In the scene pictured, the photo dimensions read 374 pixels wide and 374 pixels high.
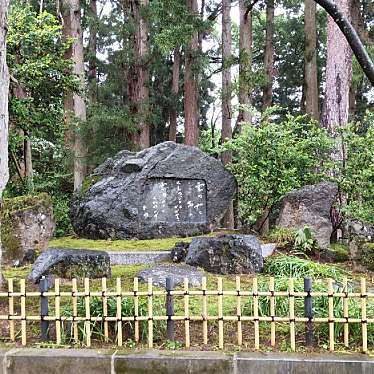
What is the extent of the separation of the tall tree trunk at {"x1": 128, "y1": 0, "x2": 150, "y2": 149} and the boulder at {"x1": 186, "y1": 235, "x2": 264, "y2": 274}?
8575 mm

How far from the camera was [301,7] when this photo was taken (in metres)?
21.7

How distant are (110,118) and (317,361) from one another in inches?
435

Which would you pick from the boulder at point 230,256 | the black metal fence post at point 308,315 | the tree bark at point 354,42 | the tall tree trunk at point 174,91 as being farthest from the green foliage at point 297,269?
the tall tree trunk at point 174,91

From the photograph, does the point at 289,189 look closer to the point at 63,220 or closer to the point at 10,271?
the point at 10,271

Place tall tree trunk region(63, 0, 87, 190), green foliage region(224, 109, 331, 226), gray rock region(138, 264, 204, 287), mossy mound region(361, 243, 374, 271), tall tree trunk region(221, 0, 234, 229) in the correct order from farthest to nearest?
tall tree trunk region(221, 0, 234, 229), tall tree trunk region(63, 0, 87, 190), green foliage region(224, 109, 331, 226), mossy mound region(361, 243, 374, 271), gray rock region(138, 264, 204, 287)

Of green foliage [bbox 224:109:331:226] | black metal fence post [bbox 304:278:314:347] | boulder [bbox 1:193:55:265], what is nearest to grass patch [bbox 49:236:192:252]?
boulder [bbox 1:193:55:265]

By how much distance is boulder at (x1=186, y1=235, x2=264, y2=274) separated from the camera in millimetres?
6152

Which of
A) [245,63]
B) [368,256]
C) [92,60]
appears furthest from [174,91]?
[368,256]

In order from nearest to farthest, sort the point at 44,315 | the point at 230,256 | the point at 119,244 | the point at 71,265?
the point at 44,315, the point at 71,265, the point at 230,256, the point at 119,244

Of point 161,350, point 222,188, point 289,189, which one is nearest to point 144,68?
point 222,188

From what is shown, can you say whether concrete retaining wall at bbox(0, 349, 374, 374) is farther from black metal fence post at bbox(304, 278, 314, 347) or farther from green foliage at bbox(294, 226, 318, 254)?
green foliage at bbox(294, 226, 318, 254)

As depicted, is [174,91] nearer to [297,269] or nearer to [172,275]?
[297,269]

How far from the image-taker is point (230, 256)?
6191mm

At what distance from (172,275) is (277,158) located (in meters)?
4.27
